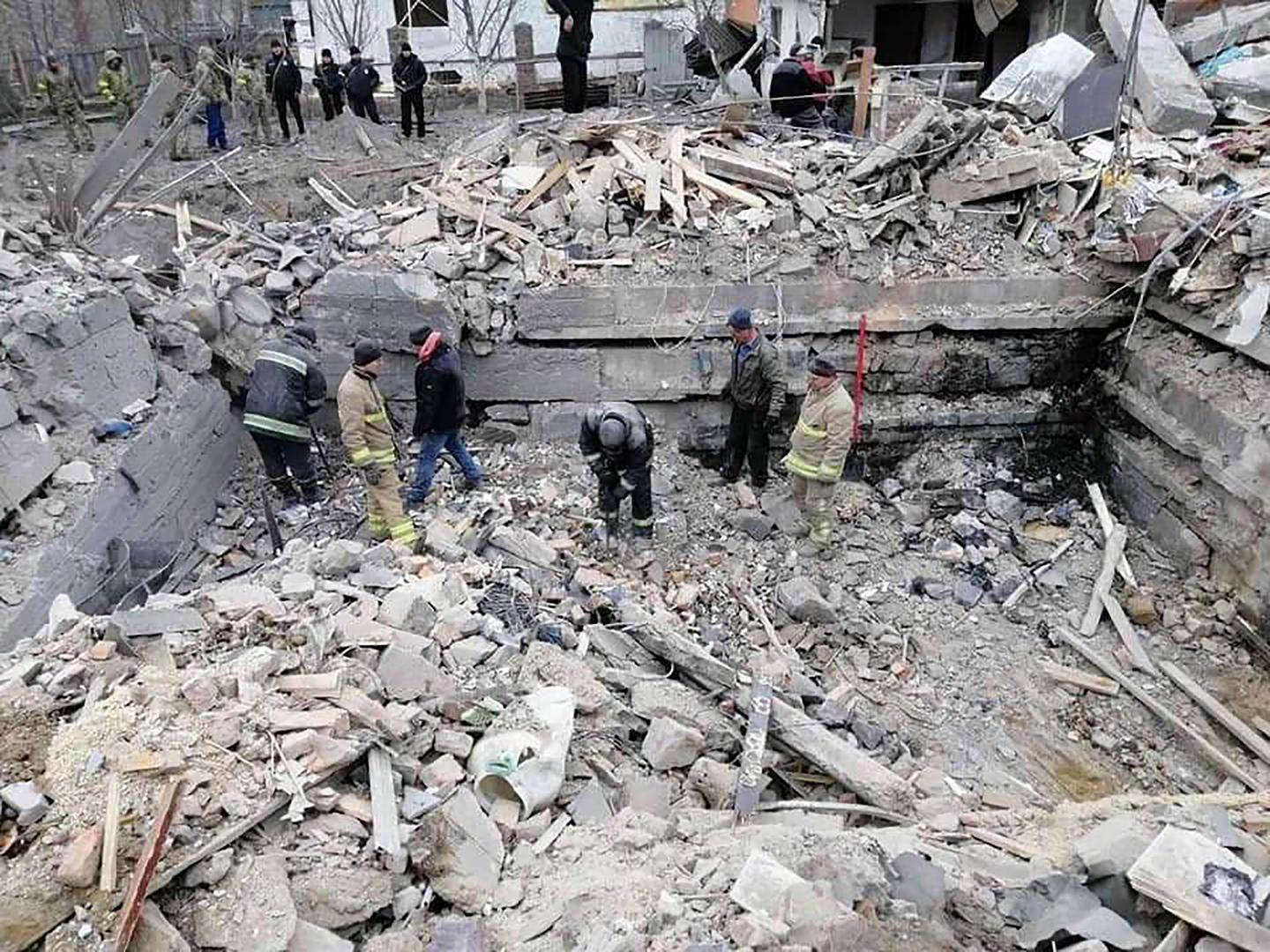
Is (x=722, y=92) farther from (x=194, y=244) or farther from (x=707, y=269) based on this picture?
(x=194, y=244)

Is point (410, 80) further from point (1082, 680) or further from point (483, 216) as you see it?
point (1082, 680)

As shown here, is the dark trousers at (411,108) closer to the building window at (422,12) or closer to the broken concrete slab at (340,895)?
the building window at (422,12)

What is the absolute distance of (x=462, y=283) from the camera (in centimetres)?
884

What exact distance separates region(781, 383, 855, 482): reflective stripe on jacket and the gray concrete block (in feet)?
19.9

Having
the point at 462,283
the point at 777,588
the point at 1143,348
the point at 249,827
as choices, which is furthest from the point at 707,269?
the point at 249,827

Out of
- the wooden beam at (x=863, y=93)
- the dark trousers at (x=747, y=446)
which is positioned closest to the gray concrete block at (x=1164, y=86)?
the wooden beam at (x=863, y=93)

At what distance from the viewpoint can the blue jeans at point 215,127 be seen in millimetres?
14203

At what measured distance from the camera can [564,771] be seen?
445 centimetres

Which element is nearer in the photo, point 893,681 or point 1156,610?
point 893,681

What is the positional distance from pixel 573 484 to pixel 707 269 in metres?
2.57

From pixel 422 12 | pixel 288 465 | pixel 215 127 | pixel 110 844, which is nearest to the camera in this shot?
pixel 110 844

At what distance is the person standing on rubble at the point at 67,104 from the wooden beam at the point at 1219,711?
54.1 ft

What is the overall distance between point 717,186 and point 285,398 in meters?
4.89

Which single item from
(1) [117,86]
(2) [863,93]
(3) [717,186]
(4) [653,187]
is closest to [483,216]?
(4) [653,187]
